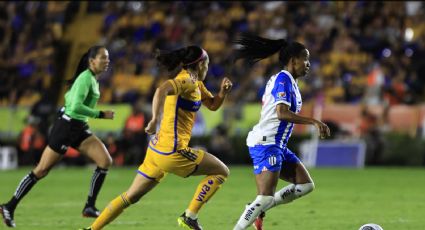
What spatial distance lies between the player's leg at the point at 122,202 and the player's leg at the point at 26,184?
2565 millimetres

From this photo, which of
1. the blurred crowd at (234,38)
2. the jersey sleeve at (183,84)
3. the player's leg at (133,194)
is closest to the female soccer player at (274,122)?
the jersey sleeve at (183,84)

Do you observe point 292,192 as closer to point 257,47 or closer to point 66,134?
point 257,47

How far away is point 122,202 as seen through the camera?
1013 cm

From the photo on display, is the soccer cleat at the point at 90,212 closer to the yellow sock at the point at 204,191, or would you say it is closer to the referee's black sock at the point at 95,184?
the referee's black sock at the point at 95,184

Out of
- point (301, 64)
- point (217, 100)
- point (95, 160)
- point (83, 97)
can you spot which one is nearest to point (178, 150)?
point (217, 100)

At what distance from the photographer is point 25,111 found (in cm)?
2903

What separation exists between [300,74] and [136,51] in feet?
71.9

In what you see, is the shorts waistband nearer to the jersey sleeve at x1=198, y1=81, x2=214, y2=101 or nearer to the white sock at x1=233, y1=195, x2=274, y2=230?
the jersey sleeve at x1=198, y1=81, x2=214, y2=101

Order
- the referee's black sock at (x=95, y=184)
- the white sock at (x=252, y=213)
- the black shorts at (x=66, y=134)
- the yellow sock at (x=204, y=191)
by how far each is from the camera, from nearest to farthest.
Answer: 1. the white sock at (x=252, y=213)
2. the yellow sock at (x=204, y=191)
3. the black shorts at (x=66, y=134)
4. the referee's black sock at (x=95, y=184)

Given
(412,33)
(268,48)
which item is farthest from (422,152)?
(268,48)

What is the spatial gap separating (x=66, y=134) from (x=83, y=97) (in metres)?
0.66

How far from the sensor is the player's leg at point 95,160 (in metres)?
13.3

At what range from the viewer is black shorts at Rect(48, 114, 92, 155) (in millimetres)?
13141

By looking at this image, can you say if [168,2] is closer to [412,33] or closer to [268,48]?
[412,33]
